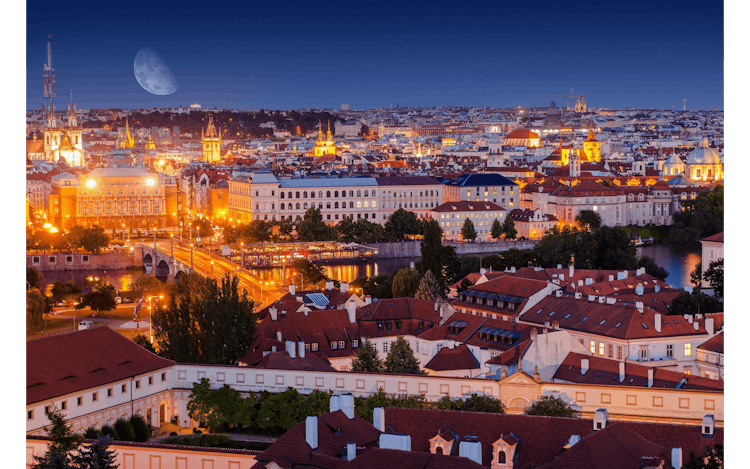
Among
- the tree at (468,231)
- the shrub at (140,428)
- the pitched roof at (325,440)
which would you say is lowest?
the shrub at (140,428)

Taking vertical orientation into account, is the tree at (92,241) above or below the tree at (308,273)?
above

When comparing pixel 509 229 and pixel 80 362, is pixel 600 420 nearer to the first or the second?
pixel 80 362

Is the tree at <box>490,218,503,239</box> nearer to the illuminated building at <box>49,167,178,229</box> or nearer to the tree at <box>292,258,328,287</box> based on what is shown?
the tree at <box>292,258,328,287</box>

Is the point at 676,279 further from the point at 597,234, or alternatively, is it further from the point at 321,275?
the point at 321,275

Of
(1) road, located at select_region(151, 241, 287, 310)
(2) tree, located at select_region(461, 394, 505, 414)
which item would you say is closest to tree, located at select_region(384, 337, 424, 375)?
(2) tree, located at select_region(461, 394, 505, 414)

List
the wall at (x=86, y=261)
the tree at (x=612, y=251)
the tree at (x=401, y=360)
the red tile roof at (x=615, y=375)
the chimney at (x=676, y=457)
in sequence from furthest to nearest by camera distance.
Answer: the wall at (x=86, y=261) → the tree at (x=612, y=251) → the tree at (x=401, y=360) → the red tile roof at (x=615, y=375) → the chimney at (x=676, y=457)

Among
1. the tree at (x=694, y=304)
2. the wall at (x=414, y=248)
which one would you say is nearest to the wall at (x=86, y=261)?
the wall at (x=414, y=248)

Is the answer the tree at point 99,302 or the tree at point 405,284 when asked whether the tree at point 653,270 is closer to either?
the tree at point 405,284
